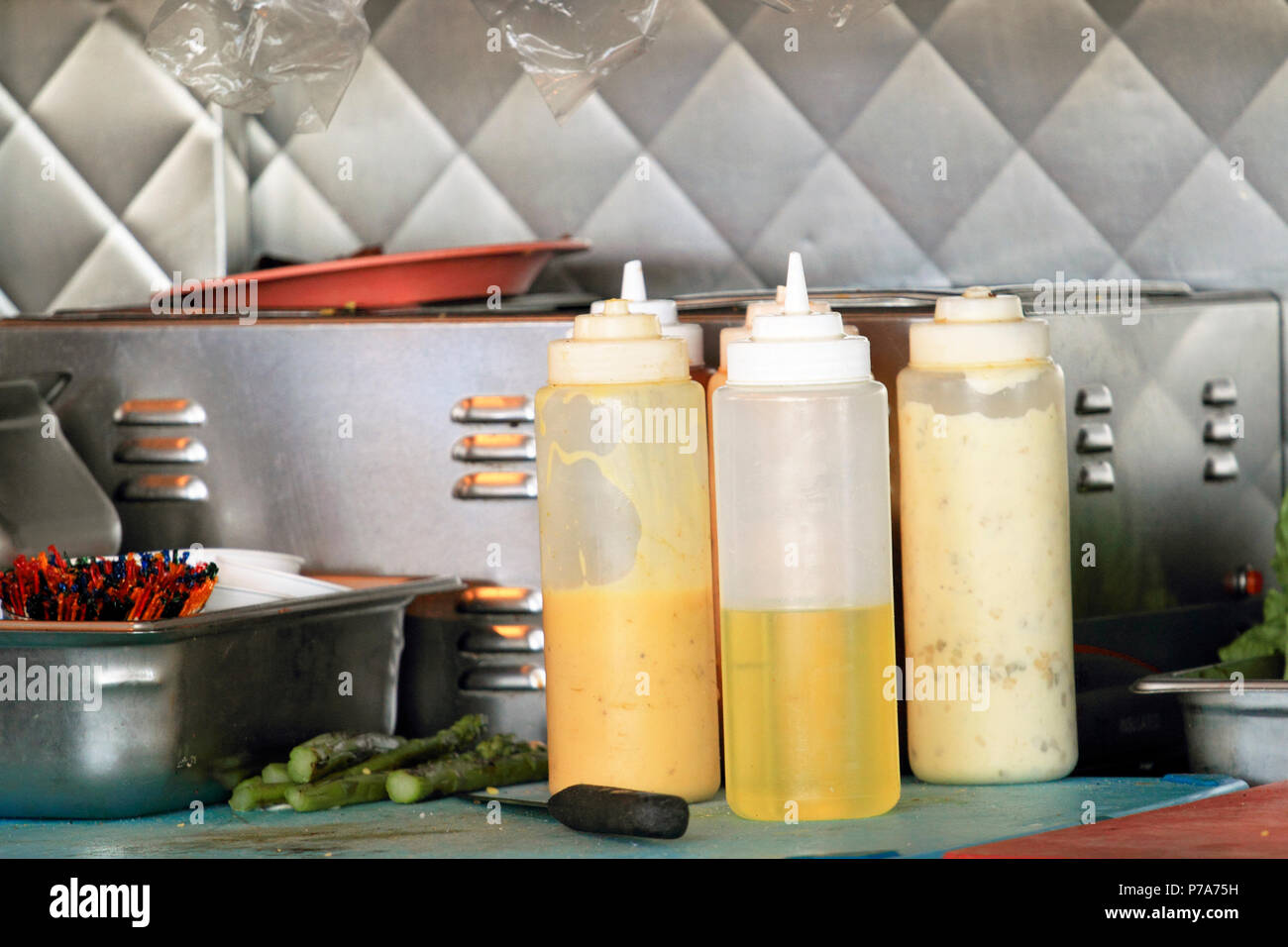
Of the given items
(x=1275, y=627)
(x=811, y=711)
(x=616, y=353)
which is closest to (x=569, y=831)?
(x=811, y=711)

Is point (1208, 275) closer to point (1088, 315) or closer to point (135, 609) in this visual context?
point (1088, 315)

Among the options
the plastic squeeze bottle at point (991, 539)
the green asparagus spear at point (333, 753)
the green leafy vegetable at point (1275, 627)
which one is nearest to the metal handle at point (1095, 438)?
the green leafy vegetable at point (1275, 627)

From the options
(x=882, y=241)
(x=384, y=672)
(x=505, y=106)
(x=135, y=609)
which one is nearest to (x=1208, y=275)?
(x=882, y=241)

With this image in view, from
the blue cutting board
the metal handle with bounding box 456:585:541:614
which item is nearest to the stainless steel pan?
the blue cutting board

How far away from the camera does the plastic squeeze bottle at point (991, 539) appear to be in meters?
1.00

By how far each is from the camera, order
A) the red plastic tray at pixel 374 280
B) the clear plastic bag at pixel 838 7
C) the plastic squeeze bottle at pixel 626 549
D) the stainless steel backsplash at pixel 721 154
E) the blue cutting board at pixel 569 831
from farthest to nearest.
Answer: the stainless steel backsplash at pixel 721 154 < the red plastic tray at pixel 374 280 < the clear plastic bag at pixel 838 7 < the plastic squeeze bottle at pixel 626 549 < the blue cutting board at pixel 569 831

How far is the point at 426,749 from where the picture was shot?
3.87ft

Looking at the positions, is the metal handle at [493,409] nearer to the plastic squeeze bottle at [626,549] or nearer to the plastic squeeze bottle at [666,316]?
the plastic squeeze bottle at [666,316]

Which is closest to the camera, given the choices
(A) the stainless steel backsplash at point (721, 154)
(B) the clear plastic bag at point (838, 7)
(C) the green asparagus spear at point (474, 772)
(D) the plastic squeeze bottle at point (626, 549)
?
(D) the plastic squeeze bottle at point (626, 549)

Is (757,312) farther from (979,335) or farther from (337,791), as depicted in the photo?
(337,791)

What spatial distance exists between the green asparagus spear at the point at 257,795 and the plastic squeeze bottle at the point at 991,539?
0.47 metres

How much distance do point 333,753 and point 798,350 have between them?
0.48 metres

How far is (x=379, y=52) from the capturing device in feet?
6.48

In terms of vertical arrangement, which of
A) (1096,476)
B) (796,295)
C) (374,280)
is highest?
(374,280)
